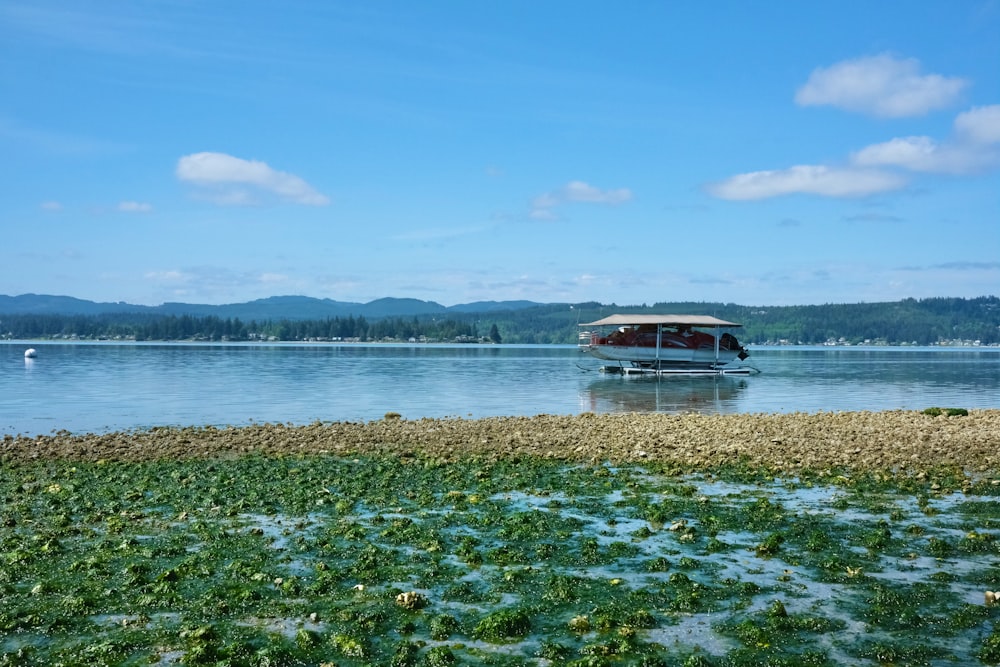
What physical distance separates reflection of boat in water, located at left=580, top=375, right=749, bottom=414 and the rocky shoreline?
42.0 ft

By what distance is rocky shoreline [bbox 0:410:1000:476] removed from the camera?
77.3 feet

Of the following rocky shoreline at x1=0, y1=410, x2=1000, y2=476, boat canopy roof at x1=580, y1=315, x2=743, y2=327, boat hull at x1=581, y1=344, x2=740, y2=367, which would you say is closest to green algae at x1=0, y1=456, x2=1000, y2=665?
rocky shoreline at x1=0, y1=410, x2=1000, y2=476

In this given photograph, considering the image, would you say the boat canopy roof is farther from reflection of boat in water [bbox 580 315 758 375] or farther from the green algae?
the green algae

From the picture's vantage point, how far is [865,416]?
35094 mm

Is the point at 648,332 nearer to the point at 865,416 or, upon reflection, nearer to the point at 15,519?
the point at 865,416

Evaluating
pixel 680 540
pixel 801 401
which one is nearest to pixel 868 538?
pixel 680 540

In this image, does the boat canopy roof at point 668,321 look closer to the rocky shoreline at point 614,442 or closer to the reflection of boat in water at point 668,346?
the reflection of boat in water at point 668,346

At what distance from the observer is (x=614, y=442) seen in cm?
2698

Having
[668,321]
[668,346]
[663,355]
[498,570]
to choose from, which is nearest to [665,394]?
[668,321]

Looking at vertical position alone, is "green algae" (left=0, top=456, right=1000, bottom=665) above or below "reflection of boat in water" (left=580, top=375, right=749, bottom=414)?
above

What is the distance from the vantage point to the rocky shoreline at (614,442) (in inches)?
927

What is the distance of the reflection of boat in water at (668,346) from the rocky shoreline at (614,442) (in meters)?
49.7

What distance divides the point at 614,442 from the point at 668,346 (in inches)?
2375

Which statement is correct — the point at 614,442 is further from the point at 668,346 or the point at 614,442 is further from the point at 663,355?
the point at 668,346
